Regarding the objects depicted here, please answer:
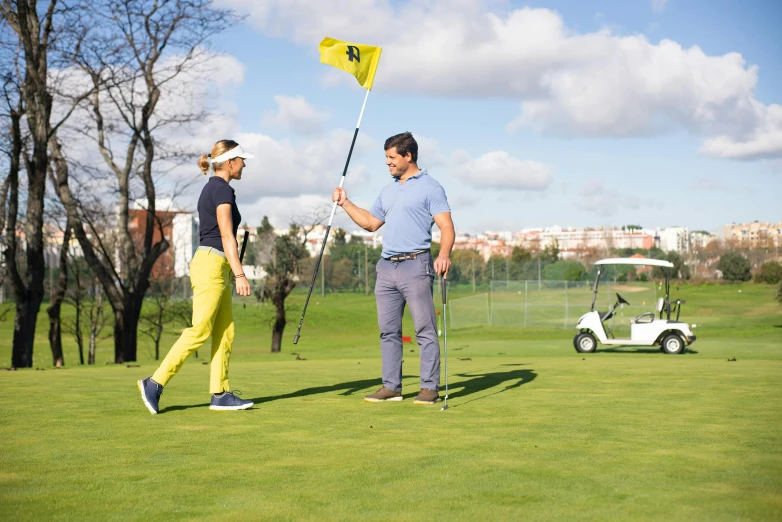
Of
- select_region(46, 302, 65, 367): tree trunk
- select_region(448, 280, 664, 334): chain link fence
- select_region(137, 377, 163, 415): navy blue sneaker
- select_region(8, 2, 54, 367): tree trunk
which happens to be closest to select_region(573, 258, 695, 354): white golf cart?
select_region(8, 2, 54, 367): tree trunk

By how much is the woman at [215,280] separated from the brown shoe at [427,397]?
1.41 meters

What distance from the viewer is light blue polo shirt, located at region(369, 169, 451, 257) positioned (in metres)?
7.51

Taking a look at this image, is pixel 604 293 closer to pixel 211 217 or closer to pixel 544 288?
pixel 544 288

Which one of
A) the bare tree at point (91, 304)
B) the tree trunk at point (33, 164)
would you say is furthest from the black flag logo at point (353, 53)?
the bare tree at point (91, 304)

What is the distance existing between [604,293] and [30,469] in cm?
5099

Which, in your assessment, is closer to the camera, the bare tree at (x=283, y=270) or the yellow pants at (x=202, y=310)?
the yellow pants at (x=202, y=310)

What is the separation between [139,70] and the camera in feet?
82.1

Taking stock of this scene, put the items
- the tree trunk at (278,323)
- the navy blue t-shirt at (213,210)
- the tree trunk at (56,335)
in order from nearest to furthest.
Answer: the navy blue t-shirt at (213,210) < the tree trunk at (56,335) < the tree trunk at (278,323)

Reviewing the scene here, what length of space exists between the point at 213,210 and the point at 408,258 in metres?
1.68

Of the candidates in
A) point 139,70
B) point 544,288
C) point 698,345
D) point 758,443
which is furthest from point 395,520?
point 544,288

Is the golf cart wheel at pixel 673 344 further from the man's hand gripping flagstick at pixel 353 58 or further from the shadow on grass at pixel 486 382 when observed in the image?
the man's hand gripping flagstick at pixel 353 58

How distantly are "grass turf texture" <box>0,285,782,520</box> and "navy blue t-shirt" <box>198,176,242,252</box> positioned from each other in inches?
52.5

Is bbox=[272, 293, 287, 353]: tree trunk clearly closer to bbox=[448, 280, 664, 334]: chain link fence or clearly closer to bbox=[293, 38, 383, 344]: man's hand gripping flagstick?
bbox=[448, 280, 664, 334]: chain link fence

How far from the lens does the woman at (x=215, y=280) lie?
6773 mm
